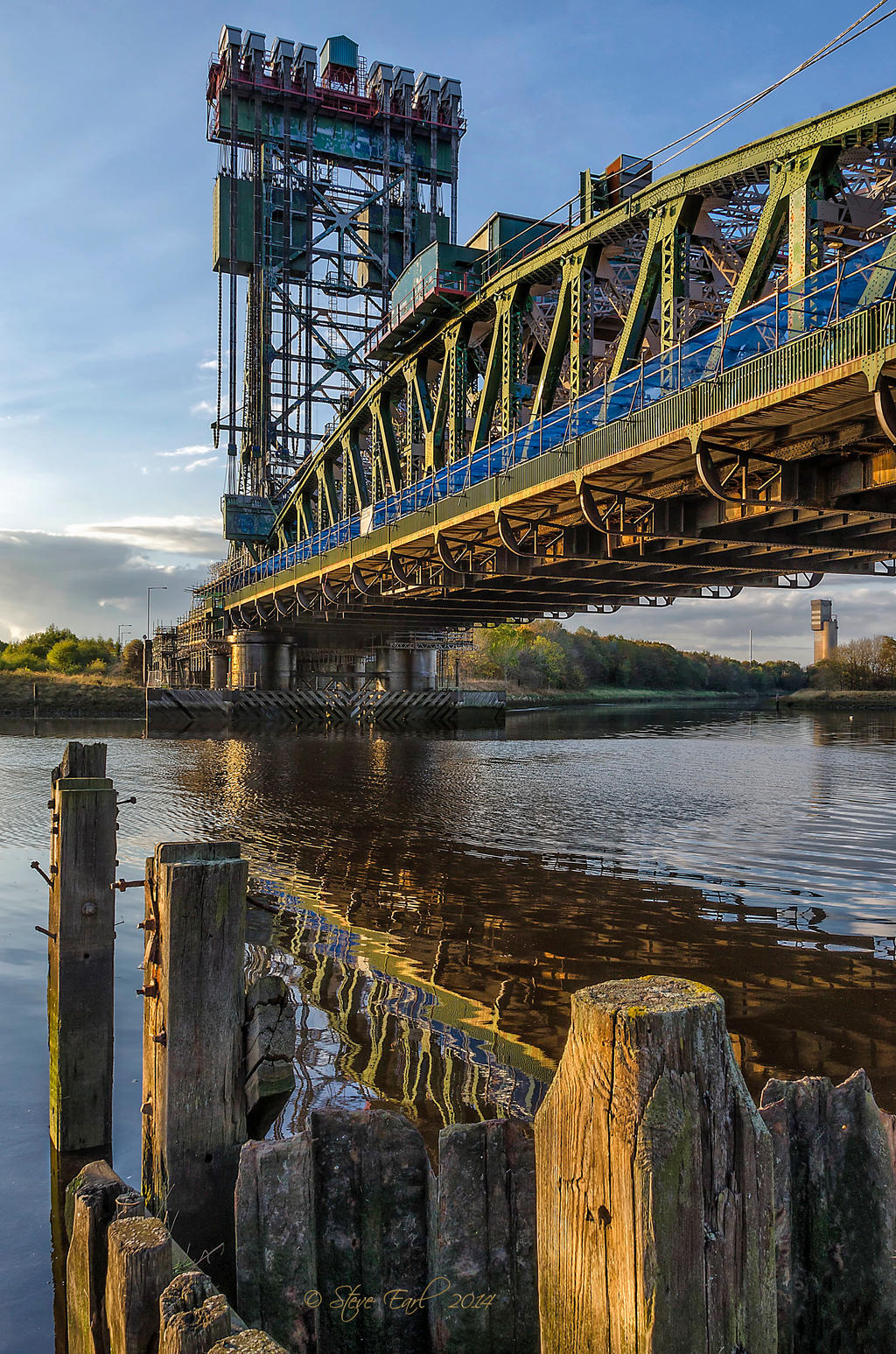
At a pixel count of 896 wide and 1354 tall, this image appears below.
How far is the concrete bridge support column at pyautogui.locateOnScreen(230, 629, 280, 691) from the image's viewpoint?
65.5 meters

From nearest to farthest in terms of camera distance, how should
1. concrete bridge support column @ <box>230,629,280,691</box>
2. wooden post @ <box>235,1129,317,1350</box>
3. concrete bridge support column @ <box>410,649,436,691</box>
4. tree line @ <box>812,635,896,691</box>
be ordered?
wooden post @ <box>235,1129,317,1350</box>, concrete bridge support column @ <box>230,629,280,691</box>, concrete bridge support column @ <box>410,649,436,691</box>, tree line @ <box>812,635,896,691</box>

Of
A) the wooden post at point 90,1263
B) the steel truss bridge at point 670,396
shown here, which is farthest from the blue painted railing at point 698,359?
the wooden post at point 90,1263

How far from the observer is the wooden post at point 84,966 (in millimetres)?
5766

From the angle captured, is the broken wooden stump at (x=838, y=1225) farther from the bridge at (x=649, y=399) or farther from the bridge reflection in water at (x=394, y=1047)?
the bridge at (x=649, y=399)

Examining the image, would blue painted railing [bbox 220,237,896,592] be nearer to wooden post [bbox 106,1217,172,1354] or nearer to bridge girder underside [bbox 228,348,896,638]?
bridge girder underside [bbox 228,348,896,638]

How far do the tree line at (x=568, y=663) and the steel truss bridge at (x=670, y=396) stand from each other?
209 ft

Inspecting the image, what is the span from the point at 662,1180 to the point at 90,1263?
2.11 meters

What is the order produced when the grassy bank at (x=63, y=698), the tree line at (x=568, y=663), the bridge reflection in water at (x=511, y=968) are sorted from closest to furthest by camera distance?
1. the bridge reflection in water at (x=511, y=968)
2. the grassy bank at (x=63, y=698)
3. the tree line at (x=568, y=663)

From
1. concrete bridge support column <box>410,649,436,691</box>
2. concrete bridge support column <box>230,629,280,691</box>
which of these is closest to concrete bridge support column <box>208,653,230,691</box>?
concrete bridge support column <box>230,629,280,691</box>

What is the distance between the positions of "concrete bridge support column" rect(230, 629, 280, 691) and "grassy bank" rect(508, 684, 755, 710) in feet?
160

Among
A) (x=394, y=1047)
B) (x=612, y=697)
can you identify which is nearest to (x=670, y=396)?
(x=394, y=1047)

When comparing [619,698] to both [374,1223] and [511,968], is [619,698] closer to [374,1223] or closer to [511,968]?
[511,968]

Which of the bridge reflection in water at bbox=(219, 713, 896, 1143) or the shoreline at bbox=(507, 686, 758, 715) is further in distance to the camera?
the shoreline at bbox=(507, 686, 758, 715)

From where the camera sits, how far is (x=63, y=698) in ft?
242
